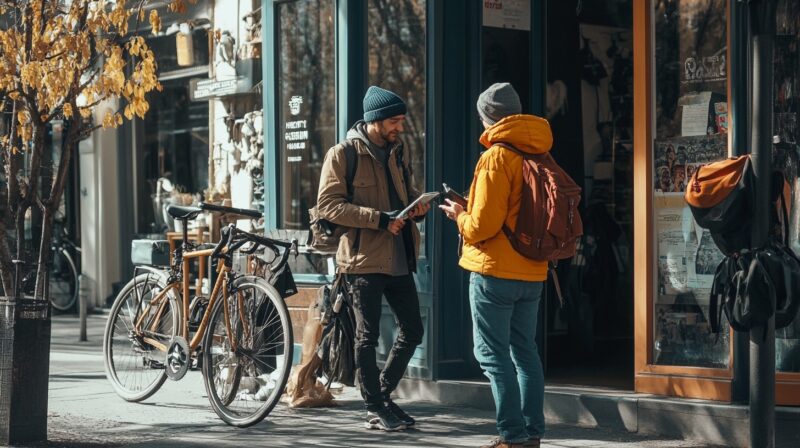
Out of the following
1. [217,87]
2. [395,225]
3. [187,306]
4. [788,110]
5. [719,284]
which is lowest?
[187,306]

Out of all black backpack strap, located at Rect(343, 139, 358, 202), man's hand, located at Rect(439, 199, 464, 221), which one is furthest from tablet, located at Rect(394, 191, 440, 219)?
black backpack strap, located at Rect(343, 139, 358, 202)

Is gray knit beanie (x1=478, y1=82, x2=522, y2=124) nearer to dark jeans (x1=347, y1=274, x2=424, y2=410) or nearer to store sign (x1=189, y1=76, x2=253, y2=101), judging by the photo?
dark jeans (x1=347, y1=274, x2=424, y2=410)

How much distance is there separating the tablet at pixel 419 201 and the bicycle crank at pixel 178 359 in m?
1.67

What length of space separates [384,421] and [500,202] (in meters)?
1.79

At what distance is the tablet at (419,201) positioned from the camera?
6.81m

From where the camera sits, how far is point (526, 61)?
8.81m

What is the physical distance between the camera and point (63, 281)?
52.1ft

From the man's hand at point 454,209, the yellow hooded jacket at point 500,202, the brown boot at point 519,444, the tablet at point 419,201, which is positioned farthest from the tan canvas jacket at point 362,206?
the brown boot at point 519,444

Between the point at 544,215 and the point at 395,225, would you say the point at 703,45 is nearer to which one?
the point at 544,215

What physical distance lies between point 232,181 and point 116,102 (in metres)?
2.68

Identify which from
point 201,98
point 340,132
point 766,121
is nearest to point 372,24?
point 340,132

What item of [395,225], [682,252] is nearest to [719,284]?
[682,252]

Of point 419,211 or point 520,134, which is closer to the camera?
point 520,134

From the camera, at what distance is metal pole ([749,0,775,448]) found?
541 cm
